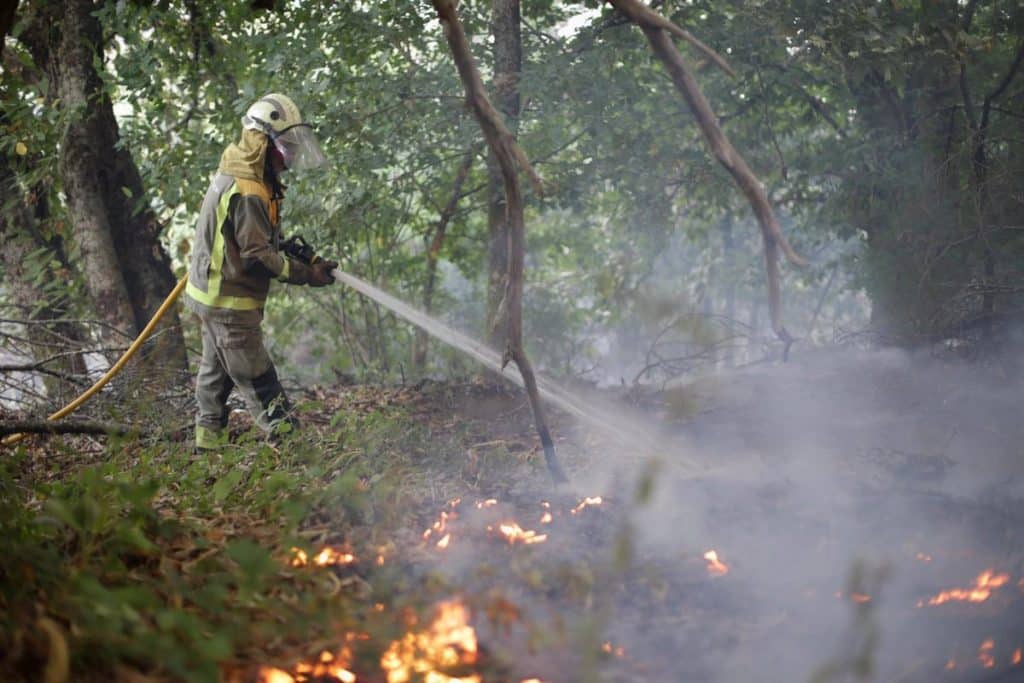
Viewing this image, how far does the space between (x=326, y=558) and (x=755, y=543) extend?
6.67 ft

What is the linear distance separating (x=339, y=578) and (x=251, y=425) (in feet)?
10.7

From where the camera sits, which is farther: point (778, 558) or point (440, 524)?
point (440, 524)

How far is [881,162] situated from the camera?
7500 mm

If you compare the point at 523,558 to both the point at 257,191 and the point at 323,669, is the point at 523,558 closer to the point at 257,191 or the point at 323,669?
the point at 323,669

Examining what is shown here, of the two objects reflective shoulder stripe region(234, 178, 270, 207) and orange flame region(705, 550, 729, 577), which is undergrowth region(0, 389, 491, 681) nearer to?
orange flame region(705, 550, 729, 577)

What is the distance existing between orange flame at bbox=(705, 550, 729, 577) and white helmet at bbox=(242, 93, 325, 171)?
146 inches

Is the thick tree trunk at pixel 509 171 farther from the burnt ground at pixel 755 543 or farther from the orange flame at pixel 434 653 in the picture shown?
the orange flame at pixel 434 653

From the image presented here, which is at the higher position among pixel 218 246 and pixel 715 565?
pixel 218 246

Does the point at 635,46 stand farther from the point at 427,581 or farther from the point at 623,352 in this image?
the point at 623,352

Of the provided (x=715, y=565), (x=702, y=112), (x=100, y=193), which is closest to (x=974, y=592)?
(x=715, y=565)

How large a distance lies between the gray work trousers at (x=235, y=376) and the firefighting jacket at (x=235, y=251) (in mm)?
114

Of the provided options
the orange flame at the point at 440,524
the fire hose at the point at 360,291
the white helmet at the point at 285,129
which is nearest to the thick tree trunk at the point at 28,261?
the fire hose at the point at 360,291

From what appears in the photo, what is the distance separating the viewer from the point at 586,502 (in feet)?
14.6

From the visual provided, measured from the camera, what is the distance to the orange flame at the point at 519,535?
13.0ft
